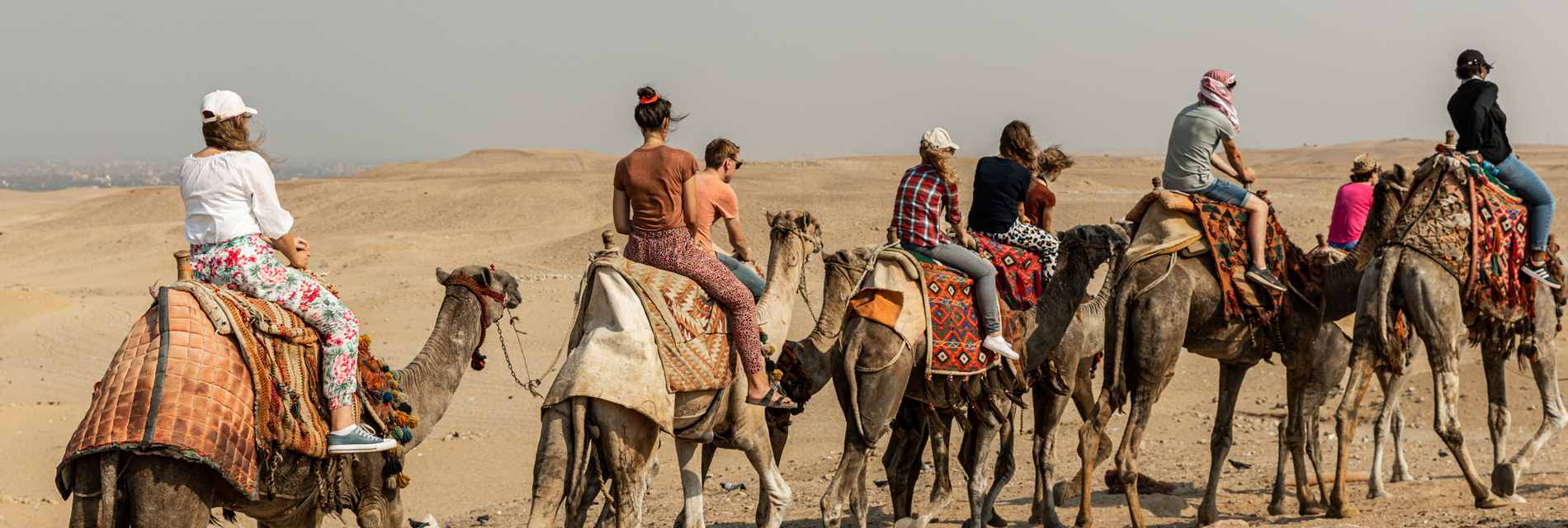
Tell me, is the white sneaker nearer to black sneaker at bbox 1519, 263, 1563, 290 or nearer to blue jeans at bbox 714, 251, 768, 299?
blue jeans at bbox 714, 251, 768, 299

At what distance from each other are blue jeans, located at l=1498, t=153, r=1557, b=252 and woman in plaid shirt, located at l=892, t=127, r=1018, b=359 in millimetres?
4401

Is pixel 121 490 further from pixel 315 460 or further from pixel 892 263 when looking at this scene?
pixel 892 263

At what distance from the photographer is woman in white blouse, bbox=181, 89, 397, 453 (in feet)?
15.8

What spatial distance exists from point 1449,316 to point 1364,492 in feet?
6.86

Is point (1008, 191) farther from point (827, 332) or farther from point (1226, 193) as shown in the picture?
point (1226, 193)

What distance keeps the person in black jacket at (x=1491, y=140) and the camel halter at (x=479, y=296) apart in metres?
7.07

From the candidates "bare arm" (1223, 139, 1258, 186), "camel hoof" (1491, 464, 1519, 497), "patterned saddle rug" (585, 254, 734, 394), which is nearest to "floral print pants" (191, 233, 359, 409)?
"patterned saddle rug" (585, 254, 734, 394)

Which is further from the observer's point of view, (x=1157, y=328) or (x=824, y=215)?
(x=824, y=215)

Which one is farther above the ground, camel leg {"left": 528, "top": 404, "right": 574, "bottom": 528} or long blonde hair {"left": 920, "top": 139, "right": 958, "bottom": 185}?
long blonde hair {"left": 920, "top": 139, "right": 958, "bottom": 185}

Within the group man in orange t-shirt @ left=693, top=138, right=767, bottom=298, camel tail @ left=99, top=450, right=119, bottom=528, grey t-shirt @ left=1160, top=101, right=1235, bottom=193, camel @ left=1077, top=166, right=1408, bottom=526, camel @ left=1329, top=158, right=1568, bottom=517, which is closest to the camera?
camel tail @ left=99, top=450, right=119, bottom=528

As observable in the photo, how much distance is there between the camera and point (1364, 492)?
375 inches

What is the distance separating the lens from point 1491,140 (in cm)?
849

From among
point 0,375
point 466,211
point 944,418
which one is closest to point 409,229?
point 466,211

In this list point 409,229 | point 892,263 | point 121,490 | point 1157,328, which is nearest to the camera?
point 121,490
